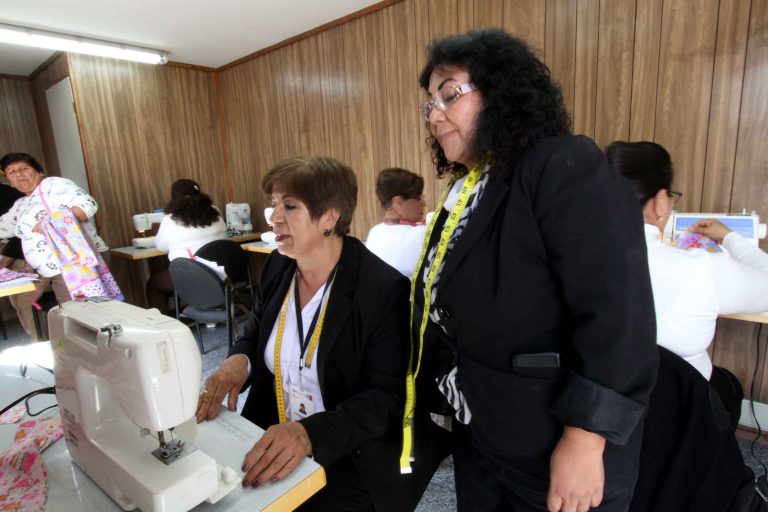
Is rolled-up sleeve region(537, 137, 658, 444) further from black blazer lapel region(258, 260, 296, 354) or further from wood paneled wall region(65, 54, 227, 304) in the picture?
wood paneled wall region(65, 54, 227, 304)

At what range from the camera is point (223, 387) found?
112 centimetres

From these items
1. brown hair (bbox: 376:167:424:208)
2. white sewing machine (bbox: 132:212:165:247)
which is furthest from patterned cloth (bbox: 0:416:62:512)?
white sewing machine (bbox: 132:212:165:247)

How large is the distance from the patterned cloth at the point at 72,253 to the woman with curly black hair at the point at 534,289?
3.11 metres

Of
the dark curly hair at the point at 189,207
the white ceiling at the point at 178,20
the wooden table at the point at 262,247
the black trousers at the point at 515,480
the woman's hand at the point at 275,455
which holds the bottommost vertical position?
the black trousers at the point at 515,480

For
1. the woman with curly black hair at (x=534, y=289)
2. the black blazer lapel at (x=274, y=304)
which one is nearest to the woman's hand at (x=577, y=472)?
the woman with curly black hair at (x=534, y=289)

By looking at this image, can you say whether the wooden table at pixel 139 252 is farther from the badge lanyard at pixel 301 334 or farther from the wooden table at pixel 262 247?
the badge lanyard at pixel 301 334

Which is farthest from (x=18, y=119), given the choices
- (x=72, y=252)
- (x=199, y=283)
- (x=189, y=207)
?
(x=199, y=283)

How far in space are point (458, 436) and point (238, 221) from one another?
160 inches

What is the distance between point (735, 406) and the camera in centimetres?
125

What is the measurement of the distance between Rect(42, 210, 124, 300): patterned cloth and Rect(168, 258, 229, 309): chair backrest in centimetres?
66

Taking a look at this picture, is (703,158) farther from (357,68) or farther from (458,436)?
(357,68)

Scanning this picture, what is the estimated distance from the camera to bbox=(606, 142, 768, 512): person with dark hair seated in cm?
86

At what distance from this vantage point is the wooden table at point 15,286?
245cm

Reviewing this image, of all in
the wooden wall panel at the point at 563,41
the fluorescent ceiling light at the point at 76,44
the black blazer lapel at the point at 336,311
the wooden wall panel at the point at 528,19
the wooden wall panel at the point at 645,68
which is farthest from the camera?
the fluorescent ceiling light at the point at 76,44
